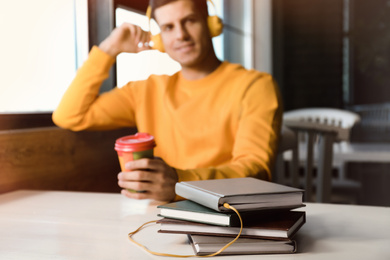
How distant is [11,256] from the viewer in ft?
2.39

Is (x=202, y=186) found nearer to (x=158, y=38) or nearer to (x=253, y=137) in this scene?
(x=253, y=137)

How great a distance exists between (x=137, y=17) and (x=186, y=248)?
1.10 m

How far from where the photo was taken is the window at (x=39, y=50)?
136 cm

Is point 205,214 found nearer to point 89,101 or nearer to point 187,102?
point 187,102

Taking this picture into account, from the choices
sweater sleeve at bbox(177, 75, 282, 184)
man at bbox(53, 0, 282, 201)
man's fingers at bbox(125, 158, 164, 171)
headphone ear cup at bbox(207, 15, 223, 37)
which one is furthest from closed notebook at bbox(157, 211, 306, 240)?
headphone ear cup at bbox(207, 15, 223, 37)

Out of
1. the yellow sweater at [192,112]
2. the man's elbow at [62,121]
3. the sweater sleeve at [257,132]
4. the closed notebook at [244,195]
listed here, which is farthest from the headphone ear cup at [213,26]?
the closed notebook at [244,195]

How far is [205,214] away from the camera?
0.70 metres

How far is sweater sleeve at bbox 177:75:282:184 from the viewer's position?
1.25m

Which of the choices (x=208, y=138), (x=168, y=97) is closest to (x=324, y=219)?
(x=208, y=138)

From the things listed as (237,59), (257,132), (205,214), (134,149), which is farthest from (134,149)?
(237,59)

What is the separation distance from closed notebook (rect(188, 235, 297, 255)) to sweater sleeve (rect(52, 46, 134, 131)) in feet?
3.03

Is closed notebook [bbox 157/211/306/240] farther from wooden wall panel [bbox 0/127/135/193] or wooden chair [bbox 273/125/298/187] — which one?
wooden chair [bbox 273/125/298/187]

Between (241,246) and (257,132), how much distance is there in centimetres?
66

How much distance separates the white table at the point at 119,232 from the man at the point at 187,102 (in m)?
0.33
